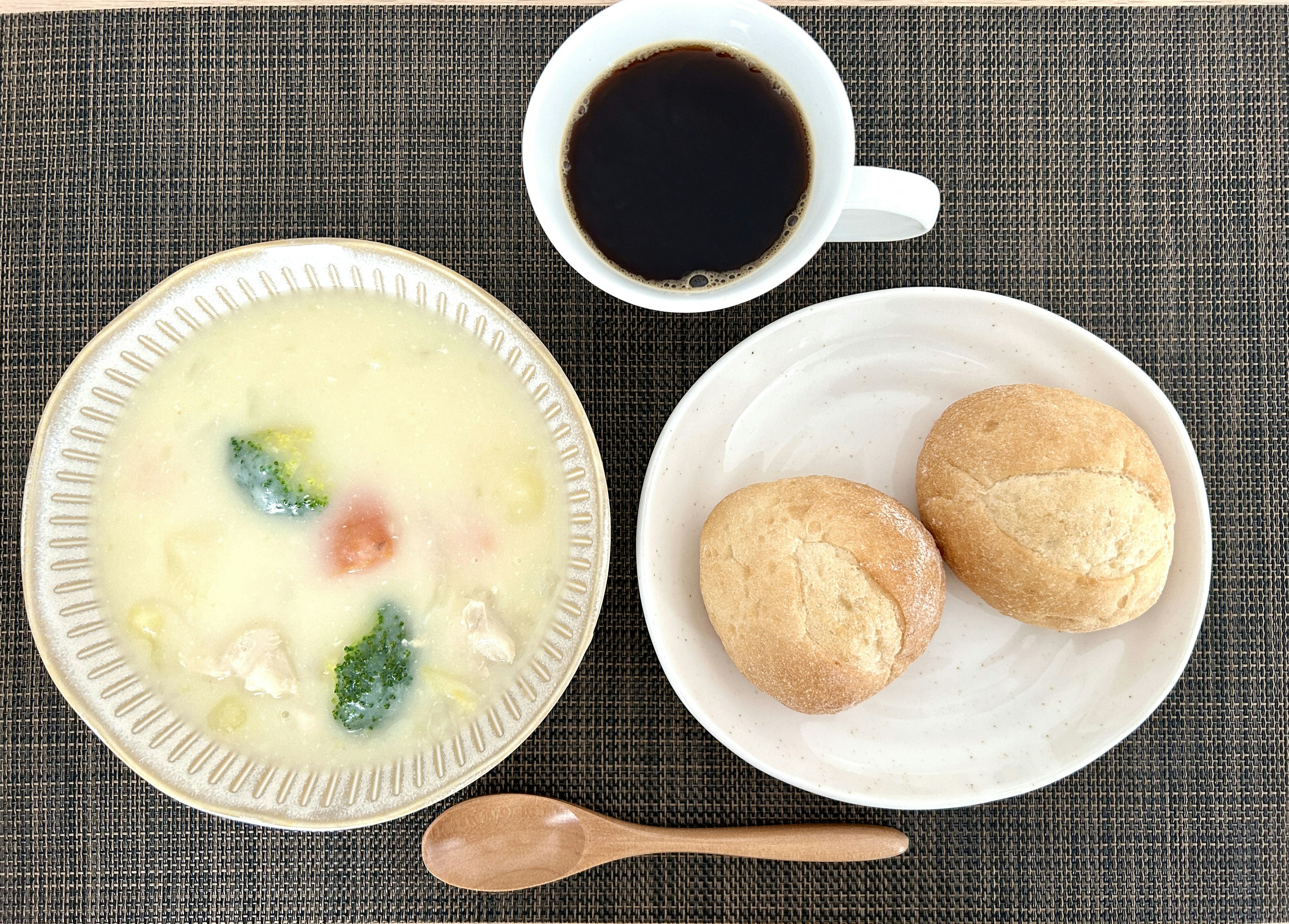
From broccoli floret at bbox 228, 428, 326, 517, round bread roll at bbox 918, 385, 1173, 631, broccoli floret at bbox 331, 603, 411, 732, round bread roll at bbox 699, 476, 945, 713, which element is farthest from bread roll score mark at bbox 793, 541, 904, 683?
broccoli floret at bbox 228, 428, 326, 517

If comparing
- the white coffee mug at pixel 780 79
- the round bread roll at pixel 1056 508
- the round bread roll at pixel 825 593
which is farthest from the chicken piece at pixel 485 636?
the round bread roll at pixel 1056 508

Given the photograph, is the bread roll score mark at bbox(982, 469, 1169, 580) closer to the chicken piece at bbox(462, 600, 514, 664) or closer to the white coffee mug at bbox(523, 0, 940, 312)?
the white coffee mug at bbox(523, 0, 940, 312)

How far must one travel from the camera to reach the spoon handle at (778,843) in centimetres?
107

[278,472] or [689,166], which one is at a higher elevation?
[689,166]

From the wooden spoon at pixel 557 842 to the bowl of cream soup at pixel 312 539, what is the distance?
15 centimetres

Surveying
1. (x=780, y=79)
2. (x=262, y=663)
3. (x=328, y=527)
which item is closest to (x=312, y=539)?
(x=328, y=527)

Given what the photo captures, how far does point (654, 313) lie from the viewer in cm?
110

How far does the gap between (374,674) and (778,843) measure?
0.57 m

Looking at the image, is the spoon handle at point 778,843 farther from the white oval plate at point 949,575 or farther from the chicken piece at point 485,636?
the chicken piece at point 485,636

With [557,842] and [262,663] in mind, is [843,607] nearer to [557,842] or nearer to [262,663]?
[557,842]

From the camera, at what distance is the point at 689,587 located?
1.04 metres

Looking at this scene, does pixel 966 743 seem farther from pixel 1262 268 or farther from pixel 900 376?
pixel 1262 268

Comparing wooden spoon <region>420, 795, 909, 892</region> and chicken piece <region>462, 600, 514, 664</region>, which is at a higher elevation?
chicken piece <region>462, 600, 514, 664</region>

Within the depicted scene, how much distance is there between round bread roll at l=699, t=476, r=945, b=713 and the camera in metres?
0.90
